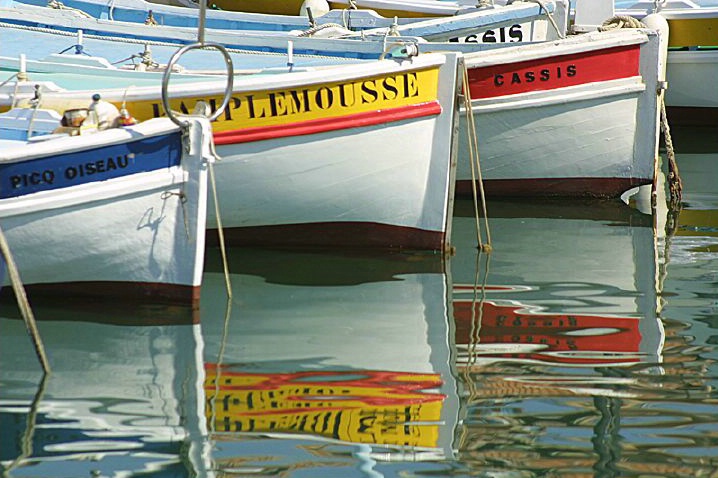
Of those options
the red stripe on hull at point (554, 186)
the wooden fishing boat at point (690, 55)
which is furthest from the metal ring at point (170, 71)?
the wooden fishing boat at point (690, 55)

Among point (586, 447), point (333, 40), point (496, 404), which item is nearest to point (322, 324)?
point (496, 404)

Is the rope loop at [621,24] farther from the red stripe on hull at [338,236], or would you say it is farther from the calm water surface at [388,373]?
the red stripe on hull at [338,236]

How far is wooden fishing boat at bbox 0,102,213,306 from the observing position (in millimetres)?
8094

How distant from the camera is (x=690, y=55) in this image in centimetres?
1684

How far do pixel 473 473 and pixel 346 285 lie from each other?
3660 mm

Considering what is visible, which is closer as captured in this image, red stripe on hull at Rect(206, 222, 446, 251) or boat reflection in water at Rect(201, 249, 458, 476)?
boat reflection in water at Rect(201, 249, 458, 476)

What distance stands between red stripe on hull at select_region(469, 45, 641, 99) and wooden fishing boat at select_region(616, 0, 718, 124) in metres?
4.42

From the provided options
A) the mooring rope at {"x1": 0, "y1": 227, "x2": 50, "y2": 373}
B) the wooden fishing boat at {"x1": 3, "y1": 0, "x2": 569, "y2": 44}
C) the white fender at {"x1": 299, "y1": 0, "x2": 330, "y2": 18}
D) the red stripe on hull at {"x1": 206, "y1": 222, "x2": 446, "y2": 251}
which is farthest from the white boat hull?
the white fender at {"x1": 299, "y1": 0, "x2": 330, "y2": 18}

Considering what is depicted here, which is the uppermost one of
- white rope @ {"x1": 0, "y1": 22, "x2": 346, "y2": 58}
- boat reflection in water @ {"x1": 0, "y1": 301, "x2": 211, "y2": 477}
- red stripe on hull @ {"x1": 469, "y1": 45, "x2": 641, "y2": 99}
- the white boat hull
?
white rope @ {"x1": 0, "y1": 22, "x2": 346, "y2": 58}

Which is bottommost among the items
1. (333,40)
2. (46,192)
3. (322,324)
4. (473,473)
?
(473,473)

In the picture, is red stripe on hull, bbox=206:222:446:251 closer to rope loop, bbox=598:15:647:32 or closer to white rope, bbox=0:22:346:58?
white rope, bbox=0:22:346:58

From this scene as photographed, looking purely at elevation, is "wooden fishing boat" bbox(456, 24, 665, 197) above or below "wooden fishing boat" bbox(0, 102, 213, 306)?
above

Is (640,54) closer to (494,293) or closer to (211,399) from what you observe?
(494,293)

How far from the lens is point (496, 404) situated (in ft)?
22.8
